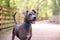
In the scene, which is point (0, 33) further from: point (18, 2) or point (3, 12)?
point (18, 2)

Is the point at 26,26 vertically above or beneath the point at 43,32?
above

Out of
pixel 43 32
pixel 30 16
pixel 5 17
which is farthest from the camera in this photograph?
pixel 5 17

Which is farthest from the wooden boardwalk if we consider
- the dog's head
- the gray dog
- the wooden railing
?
the dog's head

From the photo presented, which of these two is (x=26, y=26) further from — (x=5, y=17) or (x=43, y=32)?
(x=5, y=17)

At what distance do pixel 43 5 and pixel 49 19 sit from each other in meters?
0.23

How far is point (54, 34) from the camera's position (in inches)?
101

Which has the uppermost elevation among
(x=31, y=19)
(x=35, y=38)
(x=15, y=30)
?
(x=31, y=19)

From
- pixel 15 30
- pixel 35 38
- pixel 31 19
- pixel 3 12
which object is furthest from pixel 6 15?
pixel 31 19

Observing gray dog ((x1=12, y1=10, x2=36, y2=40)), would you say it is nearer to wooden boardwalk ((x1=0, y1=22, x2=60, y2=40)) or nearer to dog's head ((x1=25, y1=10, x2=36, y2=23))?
dog's head ((x1=25, y1=10, x2=36, y2=23))

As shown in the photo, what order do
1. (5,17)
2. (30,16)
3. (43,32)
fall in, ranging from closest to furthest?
(30,16)
(43,32)
(5,17)

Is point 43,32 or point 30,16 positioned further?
point 43,32

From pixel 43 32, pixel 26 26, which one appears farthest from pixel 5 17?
pixel 26 26

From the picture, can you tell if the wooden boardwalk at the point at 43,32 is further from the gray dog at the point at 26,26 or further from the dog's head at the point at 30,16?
the dog's head at the point at 30,16

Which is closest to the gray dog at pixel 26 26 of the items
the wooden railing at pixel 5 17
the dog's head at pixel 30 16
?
the dog's head at pixel 30 16
